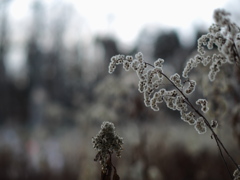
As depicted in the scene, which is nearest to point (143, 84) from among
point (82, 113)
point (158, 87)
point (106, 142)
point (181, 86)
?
point (158, 87)

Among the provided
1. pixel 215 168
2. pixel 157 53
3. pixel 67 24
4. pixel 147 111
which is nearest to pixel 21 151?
pixel 147 111

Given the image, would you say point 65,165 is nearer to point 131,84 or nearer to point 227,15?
point 131,84

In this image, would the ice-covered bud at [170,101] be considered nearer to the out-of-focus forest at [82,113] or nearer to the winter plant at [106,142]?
the winter plant at [106,142]

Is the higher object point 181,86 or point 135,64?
point 135,64

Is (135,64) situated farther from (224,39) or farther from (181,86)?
(224,39)

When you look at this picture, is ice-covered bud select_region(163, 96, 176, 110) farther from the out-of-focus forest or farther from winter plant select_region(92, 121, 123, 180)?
the out-of-focus forest

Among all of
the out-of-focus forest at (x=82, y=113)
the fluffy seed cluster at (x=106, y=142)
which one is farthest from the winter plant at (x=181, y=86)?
the out-of-focus forest at (x=82, y=113)

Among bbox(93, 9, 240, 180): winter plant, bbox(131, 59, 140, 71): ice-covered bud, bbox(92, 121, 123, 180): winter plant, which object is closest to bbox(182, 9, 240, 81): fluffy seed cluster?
bbox(93, 9, 240, 180): winter plant

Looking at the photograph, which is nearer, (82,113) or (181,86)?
(181,86)

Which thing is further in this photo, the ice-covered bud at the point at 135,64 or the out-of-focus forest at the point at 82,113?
the out-of-focus forest at the point at 82,113
